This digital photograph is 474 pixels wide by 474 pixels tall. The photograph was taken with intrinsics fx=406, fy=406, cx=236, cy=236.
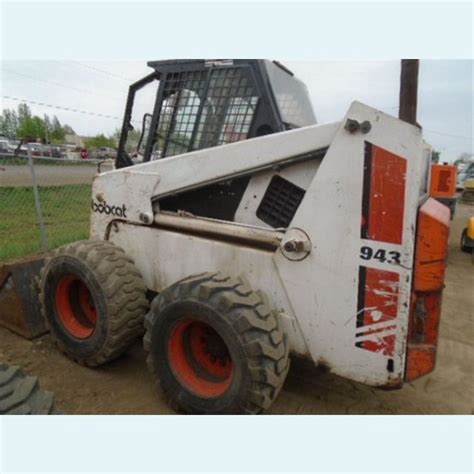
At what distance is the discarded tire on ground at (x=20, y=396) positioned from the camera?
6.48 feet

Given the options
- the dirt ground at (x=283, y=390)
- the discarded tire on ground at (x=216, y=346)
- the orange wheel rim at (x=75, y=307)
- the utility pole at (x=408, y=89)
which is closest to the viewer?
the discarded tire on ground at (x=216, y=346)

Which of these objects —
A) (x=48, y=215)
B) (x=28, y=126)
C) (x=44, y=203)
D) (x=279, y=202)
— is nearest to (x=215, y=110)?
(x=279, y=202)

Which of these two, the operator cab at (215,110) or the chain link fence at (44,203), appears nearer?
the operator cab at (215,110)

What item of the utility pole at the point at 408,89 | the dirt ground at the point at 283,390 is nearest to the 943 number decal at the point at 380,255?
the dirt ground at the point at 283,390

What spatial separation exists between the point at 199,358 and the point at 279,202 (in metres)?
1.18

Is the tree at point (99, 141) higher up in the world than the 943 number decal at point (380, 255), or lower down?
higher up

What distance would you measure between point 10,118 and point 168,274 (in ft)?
236

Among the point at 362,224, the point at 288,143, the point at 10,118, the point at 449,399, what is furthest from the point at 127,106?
the point at 10,118

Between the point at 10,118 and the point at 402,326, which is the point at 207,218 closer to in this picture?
the point at 402,326

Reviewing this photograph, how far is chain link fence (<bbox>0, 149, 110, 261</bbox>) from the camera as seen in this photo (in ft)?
21.9

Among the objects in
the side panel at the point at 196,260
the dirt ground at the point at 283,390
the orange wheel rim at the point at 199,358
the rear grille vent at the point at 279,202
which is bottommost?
the dirt ground at the point at 283,390

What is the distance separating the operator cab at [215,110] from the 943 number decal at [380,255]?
0.98 meters

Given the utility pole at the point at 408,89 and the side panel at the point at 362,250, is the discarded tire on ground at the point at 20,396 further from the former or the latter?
the utility pole at the point at 408,89

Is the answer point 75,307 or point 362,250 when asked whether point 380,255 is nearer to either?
point 362,250
